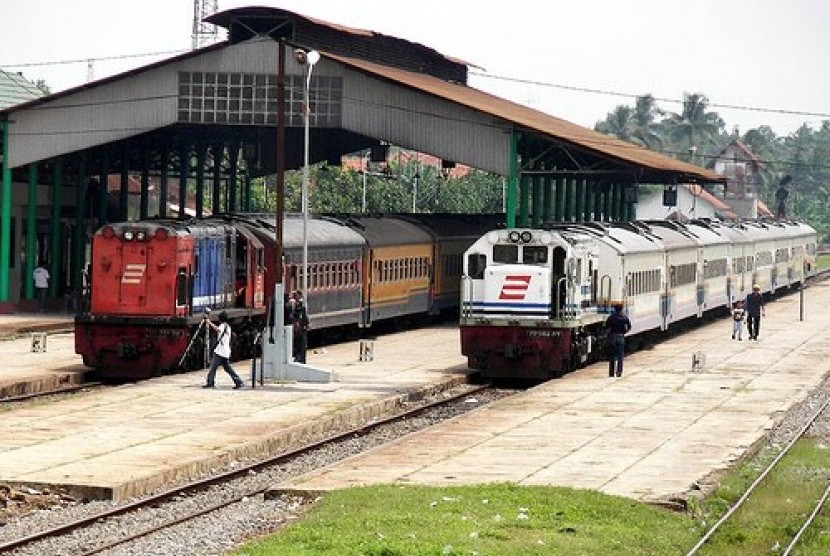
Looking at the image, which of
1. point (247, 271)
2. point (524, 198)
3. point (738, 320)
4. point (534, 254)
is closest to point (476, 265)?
point (534, 254)

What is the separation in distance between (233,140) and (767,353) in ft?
92.7

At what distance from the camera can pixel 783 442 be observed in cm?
2998

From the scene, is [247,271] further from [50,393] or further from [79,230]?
[79,230]

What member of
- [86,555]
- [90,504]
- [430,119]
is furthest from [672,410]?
[430,119]

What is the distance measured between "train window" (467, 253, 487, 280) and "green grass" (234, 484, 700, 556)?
670 inches

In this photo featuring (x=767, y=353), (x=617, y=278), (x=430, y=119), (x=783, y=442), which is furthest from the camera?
(x=430, y=119)

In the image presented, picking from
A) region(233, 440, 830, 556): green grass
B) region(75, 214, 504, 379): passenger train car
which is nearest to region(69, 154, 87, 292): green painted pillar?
region(75, 214, 504, 379): passenger train car

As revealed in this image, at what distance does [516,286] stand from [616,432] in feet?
32.5

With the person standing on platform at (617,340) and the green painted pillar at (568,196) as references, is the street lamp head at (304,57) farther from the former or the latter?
the green painted pillar at (568,196)

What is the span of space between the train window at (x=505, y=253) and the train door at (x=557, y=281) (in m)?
0.82

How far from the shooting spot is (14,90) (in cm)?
7350

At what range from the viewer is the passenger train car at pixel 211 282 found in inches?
1538

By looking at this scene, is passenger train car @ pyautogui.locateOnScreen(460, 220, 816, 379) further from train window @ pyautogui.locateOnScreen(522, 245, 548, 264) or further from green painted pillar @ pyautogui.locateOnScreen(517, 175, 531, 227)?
green painted pillar @ pyautogui.locateOnScreen(517, 175, 531, 227)

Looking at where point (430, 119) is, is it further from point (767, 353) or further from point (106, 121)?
point (767, 353)
